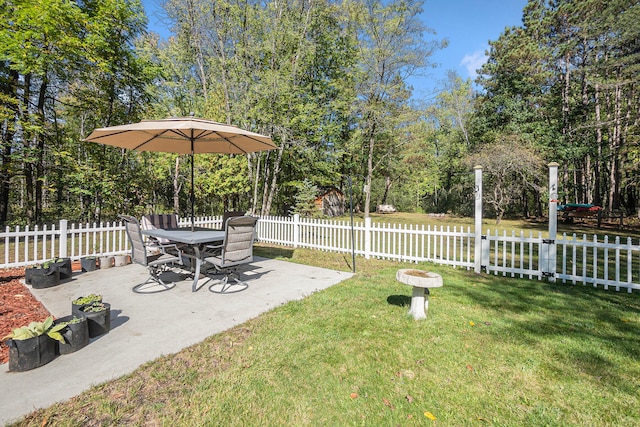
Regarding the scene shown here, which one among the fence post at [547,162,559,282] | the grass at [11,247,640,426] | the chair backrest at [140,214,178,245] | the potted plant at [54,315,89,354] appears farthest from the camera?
the chair backrest at [140,214,178,245]

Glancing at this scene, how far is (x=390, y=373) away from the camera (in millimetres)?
2432

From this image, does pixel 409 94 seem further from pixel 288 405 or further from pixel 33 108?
pixel 288 405

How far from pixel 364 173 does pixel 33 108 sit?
62.7 ft

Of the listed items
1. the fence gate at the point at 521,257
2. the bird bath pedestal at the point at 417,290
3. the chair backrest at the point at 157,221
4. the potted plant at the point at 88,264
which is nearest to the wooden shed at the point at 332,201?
the chair backrest at the point at 157,221

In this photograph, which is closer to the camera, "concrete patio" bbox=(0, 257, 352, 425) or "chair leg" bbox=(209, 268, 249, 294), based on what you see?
"concrete patio" bbox=(0, 257, 352, 425)

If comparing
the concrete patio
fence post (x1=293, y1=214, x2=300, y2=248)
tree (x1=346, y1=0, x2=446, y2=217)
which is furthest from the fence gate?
tree (x1=346, y1=0, x2=446, y2=217)

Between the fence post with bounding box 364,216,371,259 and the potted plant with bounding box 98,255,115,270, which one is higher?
the fence post with bounding box 364,216,371,259

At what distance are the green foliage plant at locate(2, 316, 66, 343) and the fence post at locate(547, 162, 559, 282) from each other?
6.48 m

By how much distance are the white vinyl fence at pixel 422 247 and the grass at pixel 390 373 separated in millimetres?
1247

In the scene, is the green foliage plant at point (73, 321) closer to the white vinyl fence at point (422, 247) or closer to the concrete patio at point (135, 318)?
the concrete patio at point (135, 318)

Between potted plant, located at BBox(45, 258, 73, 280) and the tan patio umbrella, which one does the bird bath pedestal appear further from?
potted plant, located at BBox(45, 258, 73, 280)

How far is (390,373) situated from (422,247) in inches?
171

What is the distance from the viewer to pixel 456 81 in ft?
85.3

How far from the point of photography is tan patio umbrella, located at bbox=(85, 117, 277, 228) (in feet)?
14.5
